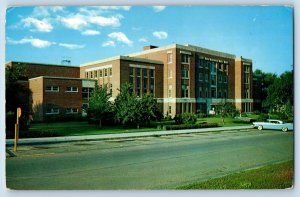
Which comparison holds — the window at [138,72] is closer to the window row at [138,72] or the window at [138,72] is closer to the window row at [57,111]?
the window row at [138,72]

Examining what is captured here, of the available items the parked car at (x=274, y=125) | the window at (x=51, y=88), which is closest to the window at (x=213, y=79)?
the parked car at (x=274, y=125)

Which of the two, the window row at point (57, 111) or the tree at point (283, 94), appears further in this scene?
the window row at point (57, 111)

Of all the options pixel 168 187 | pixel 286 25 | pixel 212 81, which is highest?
pixel 286 25

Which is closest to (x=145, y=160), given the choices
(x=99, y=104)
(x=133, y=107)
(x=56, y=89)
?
(x=133, y=107)

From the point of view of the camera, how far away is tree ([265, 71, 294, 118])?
760 centimetres

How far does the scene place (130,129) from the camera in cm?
845

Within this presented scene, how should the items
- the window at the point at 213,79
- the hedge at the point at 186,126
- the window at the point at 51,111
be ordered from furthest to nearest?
the window at the point at 213,79, the hedge at the point at 186,126, the window at the point at 51,111

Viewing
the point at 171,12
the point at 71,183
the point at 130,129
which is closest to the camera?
the point at 71,183

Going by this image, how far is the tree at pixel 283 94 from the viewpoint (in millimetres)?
7598

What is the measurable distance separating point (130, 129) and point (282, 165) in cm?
384

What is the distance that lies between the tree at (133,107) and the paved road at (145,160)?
56 cm

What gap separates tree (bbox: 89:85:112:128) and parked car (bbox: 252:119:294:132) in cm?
408

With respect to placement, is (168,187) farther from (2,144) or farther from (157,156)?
(2,144)

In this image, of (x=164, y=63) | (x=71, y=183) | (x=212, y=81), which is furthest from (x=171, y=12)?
(x=71, y=183)
